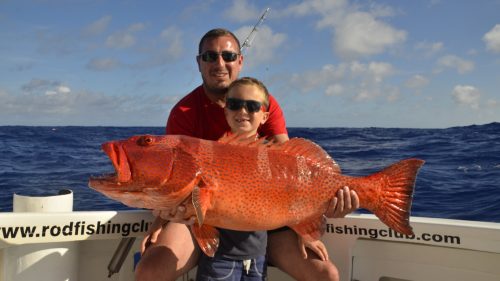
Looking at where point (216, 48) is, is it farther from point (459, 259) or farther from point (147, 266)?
point (459, 259)

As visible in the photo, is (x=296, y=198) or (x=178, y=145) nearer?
(x=178, y=145)

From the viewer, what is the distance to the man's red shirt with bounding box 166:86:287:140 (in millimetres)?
4102

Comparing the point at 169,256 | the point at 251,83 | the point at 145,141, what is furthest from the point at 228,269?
the point at 251,83

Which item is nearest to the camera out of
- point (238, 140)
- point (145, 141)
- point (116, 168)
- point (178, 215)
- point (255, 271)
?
point (116, 168)

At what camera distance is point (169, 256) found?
3.30m

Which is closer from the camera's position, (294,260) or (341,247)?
(294,260)

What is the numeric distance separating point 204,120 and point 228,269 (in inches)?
62.2

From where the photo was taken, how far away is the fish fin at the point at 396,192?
3102 mm

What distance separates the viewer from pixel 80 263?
4.08 meters

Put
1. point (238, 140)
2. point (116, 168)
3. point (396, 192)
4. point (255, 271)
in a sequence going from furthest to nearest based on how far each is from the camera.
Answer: point (255, 271) → point (396, 192) → point (238, 140) → point (116, 168)

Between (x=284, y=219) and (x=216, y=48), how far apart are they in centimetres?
210

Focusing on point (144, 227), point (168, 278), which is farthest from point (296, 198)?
point (144, 227)

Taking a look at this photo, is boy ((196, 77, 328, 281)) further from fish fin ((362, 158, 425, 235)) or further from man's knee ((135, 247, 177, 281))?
fish fin ((362, 158, 425, 235))

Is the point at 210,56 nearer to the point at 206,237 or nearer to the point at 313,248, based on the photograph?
the point at 206,237
